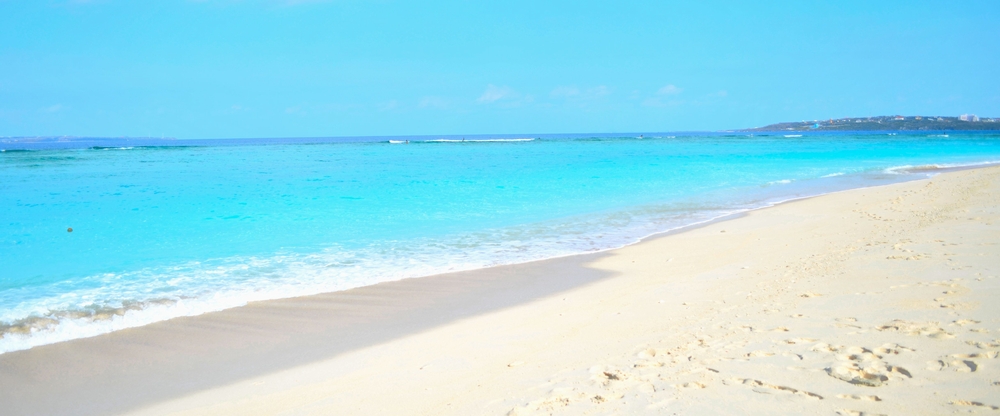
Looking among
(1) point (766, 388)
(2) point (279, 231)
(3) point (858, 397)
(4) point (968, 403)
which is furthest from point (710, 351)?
(2) point (279, 231)

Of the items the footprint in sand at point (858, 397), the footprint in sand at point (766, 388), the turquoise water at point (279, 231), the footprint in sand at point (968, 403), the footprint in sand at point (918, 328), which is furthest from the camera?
the turquoise water at point (279, 231)

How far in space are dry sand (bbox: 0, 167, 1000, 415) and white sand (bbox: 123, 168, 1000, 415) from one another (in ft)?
0.05

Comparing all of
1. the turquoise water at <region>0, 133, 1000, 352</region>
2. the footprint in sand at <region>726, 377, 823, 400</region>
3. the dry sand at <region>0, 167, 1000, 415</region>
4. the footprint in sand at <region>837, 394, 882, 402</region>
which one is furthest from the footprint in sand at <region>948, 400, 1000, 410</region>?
the turquoise water at <region>0, 133, 1000, 352</region>

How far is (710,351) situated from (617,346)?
66cm

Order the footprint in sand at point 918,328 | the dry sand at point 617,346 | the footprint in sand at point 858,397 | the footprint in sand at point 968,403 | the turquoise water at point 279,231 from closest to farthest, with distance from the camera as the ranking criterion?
the footprint in sand at point 968,403, the footprint in sand at point 858,397, the dry sand at point 617,346, the footprint in sand at point 918,328, the turquoise water at point 279,231

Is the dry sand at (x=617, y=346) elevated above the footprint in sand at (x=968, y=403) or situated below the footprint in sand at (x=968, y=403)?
below

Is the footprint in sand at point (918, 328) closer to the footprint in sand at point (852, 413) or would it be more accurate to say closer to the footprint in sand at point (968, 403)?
the footprint in sand at point (968, 403)

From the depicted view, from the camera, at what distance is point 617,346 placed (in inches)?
162

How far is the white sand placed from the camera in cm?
308

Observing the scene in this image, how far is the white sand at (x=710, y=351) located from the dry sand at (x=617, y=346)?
16 mm

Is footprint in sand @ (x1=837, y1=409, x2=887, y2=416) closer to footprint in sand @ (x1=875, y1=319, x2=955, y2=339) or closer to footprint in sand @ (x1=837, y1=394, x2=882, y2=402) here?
footprint in sand @ (x1=837, y1=394, x2=882, y2=402)

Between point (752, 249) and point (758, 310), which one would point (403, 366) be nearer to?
point (758, 310)

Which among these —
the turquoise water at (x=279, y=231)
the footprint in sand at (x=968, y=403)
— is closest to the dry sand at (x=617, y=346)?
the footprint in sand at (x=968, y=403)

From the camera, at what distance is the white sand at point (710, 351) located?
308cm
